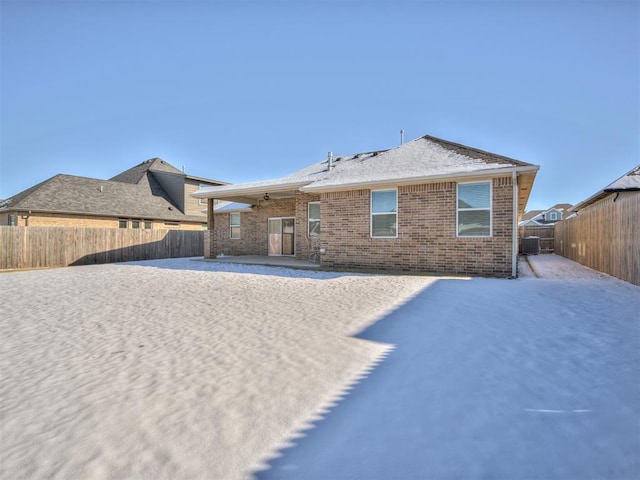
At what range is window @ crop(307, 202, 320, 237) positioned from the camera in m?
14.8

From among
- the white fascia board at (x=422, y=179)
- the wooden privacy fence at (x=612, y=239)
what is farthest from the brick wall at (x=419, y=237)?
the wooden privacy fence at (x=612, y=239)

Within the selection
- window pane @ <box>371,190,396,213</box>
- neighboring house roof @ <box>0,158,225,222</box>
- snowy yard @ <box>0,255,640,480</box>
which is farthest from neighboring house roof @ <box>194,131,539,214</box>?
neighboring house roof @ <box>0,158,225,222</box>

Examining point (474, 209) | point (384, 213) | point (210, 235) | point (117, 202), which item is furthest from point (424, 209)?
point (117, 202)

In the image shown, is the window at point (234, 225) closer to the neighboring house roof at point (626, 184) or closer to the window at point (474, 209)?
the window at point (474, 209)

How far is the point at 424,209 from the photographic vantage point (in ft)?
34.5

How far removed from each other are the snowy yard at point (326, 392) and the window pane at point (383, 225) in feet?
17.7

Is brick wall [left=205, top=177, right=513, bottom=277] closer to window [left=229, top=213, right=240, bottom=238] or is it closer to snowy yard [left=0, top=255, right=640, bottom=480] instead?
snowy yard [left=0, top=255, right=640, bottom=480]

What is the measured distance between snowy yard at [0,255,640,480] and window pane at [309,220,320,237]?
29.7ft

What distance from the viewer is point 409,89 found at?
1605 centimetres

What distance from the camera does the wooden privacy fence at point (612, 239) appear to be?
8.45m

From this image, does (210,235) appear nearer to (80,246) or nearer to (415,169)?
(80,246)

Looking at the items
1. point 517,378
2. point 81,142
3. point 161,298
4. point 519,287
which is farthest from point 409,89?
point 81,142

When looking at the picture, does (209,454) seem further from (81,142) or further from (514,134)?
(81,142)

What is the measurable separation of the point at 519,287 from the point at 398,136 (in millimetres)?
13484
